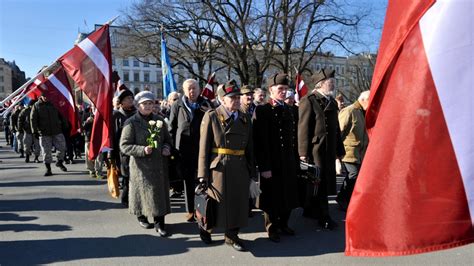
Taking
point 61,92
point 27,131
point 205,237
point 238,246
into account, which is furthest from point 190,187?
point 27,131

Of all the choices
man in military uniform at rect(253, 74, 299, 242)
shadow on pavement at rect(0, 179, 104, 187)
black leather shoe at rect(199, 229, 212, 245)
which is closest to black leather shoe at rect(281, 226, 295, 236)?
man in military uniform at rect(253, 74, 299, 242)

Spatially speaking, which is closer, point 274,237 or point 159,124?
point 274,237

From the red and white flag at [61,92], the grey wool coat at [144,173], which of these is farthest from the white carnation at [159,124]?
the red and white flag at [61,92]

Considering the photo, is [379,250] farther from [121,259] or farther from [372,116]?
[121,259]

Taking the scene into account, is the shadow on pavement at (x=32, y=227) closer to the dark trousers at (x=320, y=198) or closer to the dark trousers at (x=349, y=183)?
the dark trousers at (x=320, y=198)

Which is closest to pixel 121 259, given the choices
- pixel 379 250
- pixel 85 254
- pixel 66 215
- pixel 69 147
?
pixel 85 254

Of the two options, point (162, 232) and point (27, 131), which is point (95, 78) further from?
point (27, 131)

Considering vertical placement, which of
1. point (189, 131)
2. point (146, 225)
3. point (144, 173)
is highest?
point (189, 131)

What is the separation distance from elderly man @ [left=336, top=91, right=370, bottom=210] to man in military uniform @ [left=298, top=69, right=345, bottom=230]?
0.99 m

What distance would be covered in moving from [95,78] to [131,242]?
2424mm

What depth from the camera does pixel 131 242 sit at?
16.6ft

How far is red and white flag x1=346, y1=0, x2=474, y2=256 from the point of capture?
73.7 inches

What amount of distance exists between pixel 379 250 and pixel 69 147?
12798 mm

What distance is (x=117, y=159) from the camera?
6.94 meters
